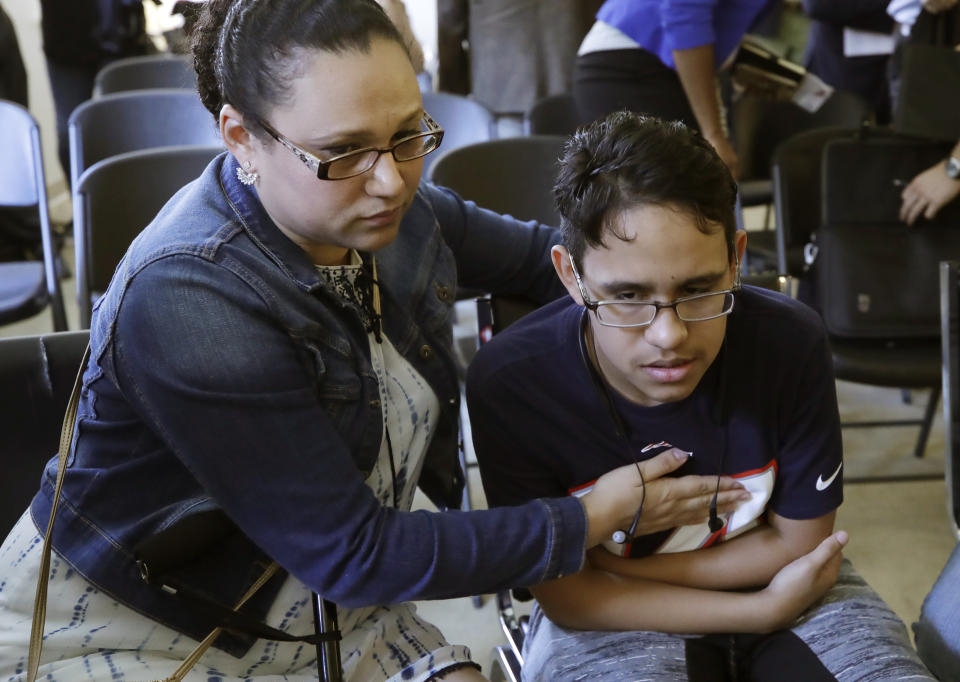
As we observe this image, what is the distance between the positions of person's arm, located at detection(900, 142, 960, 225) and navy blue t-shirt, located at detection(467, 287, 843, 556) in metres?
1.30

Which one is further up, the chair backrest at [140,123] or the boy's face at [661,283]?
→ the boy's face at [661,283]

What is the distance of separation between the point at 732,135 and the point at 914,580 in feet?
5.89

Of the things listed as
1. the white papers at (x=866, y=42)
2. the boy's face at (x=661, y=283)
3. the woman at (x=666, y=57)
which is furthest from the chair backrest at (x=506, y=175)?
the white papers at (x=866, y=42)

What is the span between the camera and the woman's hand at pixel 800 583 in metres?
1.18

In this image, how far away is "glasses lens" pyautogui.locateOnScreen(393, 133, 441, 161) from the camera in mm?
1033

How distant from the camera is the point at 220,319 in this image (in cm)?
99

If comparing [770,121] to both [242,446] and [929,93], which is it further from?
[242,446]

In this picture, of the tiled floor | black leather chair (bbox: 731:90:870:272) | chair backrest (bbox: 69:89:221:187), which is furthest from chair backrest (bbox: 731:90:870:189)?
chair backrest (bbox: 69:89:221:187)

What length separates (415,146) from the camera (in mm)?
1058

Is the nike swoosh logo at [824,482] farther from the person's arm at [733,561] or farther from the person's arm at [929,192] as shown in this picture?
the person's arm at [929,192]

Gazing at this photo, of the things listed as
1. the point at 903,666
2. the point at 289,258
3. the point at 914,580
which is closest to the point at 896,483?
the point at 914,580


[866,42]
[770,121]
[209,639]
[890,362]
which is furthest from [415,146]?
[866,42]

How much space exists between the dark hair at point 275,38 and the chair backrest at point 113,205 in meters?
1.18

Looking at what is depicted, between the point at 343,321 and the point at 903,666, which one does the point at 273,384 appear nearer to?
the point at 343,321
